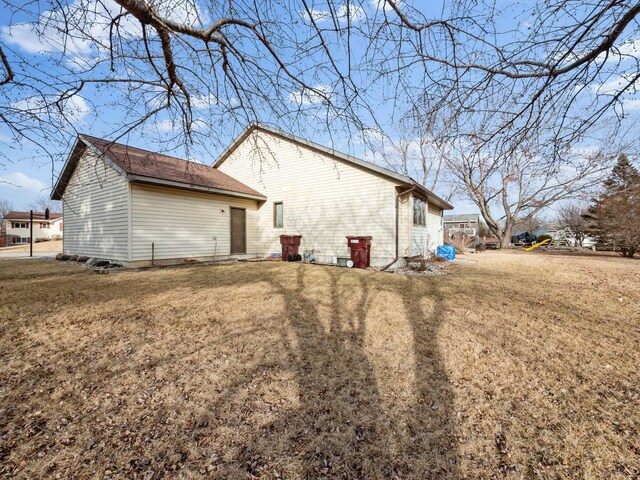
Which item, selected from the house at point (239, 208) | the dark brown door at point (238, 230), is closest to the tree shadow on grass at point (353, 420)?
the house at point (239, 208)

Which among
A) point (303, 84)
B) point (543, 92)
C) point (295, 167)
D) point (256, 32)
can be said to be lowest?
point (543, 92)

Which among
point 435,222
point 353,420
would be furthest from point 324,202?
point 353,420

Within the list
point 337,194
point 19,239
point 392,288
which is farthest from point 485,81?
point 19,239

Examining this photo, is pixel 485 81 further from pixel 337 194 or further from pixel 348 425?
pixel 337 194

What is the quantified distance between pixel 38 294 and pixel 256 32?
6.45 meters

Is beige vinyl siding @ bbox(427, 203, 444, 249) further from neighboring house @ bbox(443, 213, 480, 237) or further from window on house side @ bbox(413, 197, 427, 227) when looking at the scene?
neighboring house @ bbox(443, 213, 480, 237)

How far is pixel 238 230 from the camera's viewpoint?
1241cm

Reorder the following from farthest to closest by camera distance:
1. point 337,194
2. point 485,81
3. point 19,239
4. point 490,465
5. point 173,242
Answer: point 19,239
point 337,194
point 173,242
point 485,81
point 490,465

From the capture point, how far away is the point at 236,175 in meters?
14.2

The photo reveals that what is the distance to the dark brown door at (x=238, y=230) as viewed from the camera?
12.1 m

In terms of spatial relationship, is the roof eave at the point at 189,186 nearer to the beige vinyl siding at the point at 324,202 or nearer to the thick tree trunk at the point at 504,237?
the beige vinyl siding at the point at 324,202

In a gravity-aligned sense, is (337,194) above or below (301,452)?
above

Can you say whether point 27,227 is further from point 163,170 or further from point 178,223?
point 178,223

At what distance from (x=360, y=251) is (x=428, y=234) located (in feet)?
16.5
